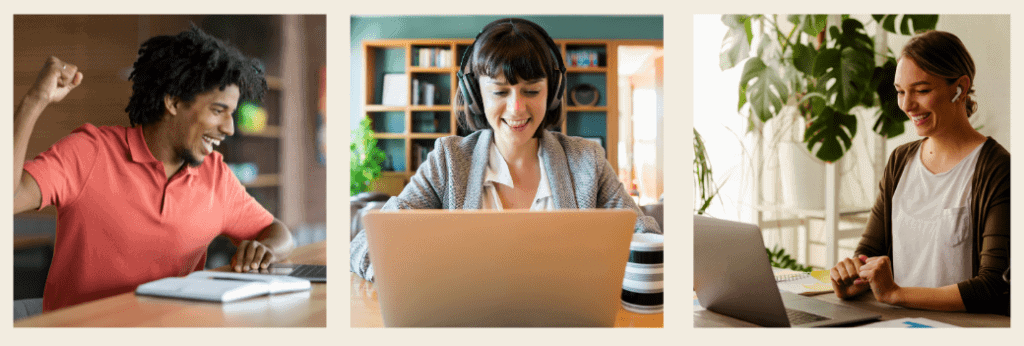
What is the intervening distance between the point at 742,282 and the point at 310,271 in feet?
3.23

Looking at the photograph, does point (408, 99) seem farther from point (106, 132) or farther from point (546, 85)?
point (106, 132)

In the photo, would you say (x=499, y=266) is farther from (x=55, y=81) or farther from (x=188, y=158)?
(x=55, y=81)

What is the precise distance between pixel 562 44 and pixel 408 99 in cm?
107

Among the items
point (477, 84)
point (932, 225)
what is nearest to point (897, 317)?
point (932, 225)

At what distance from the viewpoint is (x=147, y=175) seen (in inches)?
58.8

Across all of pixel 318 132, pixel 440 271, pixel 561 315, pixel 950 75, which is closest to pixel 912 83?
pixel 950 75

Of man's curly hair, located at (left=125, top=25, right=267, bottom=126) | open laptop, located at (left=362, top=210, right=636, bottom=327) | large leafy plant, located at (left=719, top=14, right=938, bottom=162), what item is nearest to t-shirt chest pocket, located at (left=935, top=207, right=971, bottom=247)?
large leafy plant, located at (left=719, top=14, right=938, bottom=162)

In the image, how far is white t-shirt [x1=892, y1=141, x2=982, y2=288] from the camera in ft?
5.10

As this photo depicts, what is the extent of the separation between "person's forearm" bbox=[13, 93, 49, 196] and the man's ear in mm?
265

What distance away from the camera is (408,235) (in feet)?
2.91

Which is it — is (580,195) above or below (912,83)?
below

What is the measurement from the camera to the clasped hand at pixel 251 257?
1.52 metres

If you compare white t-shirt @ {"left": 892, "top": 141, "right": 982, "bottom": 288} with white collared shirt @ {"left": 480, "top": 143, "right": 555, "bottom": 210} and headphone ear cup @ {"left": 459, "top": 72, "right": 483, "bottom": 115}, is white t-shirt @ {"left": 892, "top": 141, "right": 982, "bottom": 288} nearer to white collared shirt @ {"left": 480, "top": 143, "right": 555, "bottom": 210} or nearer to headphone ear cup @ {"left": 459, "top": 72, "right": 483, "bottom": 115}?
white collared shirt @ {"left": 480, "top": 143, "right": 555, "bottom": 210}

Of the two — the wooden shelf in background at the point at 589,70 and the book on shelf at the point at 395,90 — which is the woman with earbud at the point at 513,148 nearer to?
the book on shelf at the point at 395,90
